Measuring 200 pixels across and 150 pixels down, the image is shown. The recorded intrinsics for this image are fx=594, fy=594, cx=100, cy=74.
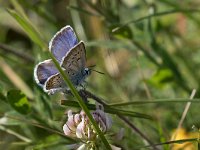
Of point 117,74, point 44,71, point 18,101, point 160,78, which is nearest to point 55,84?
point 44,71

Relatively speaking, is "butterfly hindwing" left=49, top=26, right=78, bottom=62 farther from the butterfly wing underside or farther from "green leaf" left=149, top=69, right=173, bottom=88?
"green leaf" left=149, top=69, right=173, bottom=88

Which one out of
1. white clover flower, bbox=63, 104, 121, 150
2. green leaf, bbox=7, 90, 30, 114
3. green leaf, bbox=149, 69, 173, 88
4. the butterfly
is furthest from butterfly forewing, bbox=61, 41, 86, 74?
green leaf, bbox=149, 69, 173, 88

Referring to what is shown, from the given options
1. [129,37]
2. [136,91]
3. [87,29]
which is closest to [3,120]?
[129,37]

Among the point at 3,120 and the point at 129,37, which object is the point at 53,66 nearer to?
the point at 3,120

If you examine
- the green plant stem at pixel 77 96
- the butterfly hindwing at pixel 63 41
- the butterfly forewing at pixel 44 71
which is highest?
the butterfly hindwing at pixel 63 41

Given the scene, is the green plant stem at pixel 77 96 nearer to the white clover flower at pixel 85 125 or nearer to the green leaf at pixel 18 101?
the white clover flower at pixel 85 125

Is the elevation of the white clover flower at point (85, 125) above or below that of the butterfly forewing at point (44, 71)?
below

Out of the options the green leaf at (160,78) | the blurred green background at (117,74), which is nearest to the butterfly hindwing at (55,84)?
the blurred green background at (117,74)
